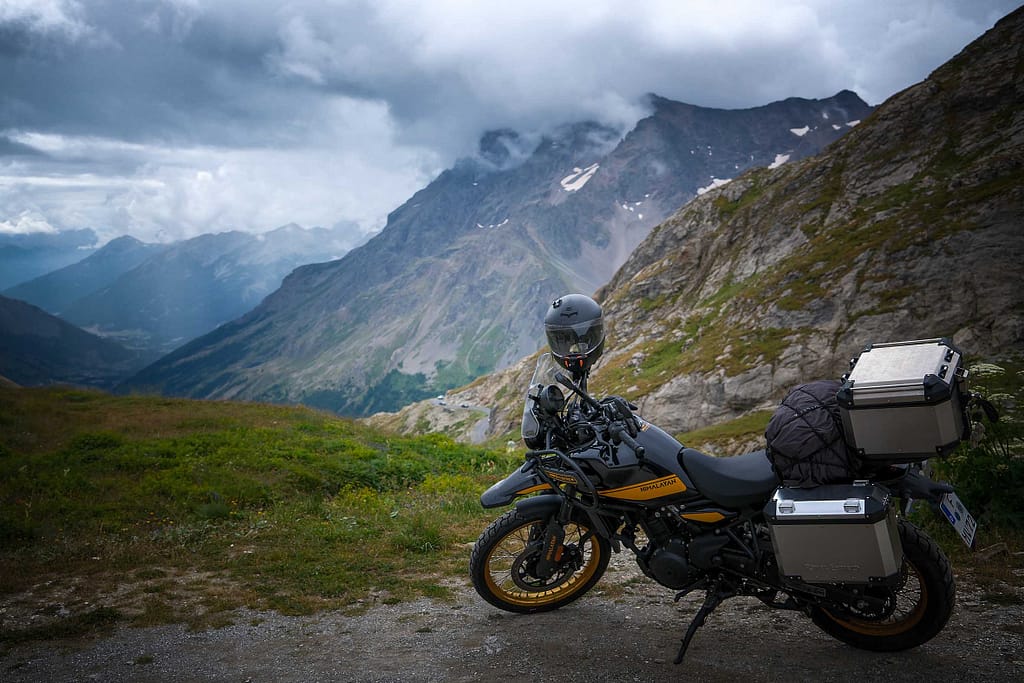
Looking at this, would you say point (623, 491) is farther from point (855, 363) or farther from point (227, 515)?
point (227, 515)

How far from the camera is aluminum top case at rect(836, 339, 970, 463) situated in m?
4.24

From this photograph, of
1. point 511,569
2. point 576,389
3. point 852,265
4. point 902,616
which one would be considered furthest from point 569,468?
point 852,265

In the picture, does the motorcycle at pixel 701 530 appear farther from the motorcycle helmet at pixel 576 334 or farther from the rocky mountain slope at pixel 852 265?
the rocky mountain slope at pixel 852 265

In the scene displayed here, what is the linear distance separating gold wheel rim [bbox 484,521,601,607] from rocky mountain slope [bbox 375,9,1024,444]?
33.2m

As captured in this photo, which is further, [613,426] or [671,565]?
[613,426]

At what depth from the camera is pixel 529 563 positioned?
629 cm

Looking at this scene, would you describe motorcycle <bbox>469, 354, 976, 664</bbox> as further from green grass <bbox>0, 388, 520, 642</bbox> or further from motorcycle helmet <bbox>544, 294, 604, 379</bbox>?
green grass <bbox>0, 388, 520, 642</bbox>

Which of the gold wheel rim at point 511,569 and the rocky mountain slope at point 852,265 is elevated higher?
the rocky mountain slope at point 852,265

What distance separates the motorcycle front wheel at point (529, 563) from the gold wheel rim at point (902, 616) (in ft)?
7.38

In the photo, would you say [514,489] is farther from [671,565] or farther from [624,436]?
[671,565]

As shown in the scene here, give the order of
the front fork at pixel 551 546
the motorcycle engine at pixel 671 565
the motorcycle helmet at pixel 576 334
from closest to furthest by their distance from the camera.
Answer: the motorcycle engine at pixel 671 565 → the motorcycle helmet at pixel 576 334 → the front fork at pixel 551 546

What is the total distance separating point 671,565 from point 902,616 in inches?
74.5

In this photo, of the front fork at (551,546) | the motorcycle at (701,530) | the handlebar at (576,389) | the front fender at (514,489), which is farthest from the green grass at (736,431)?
the handlebar at (576,389)

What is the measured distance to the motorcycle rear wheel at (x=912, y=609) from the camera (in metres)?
4.90
